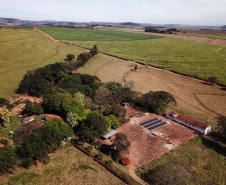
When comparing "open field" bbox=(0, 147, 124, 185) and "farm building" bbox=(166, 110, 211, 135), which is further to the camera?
"farm building" bbox=(166, 110, 211, 135)

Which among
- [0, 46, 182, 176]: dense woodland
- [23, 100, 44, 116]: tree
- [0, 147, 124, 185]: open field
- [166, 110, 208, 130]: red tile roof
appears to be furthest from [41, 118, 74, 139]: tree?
[166, 110, 208, 130]: red tile roof

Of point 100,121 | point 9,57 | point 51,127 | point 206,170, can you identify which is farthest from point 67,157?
point 9,57

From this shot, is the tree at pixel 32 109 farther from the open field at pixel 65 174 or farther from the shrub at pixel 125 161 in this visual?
the shrub at pixel 125 161

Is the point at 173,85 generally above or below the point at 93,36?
below

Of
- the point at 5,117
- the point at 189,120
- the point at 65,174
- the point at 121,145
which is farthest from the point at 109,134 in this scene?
the point at 5,117

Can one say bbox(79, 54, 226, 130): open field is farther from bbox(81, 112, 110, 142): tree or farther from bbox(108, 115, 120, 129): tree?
bbox(81, 112, 110, 142): tree

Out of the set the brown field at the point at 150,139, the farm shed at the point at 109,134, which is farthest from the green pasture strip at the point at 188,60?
the farm shed at the point at 109,134

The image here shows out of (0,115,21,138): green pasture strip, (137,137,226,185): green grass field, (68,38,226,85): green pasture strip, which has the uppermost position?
(68,38,226,85): green pasture strip

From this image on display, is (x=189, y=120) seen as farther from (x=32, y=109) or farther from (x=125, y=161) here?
(x=32, y=109)
